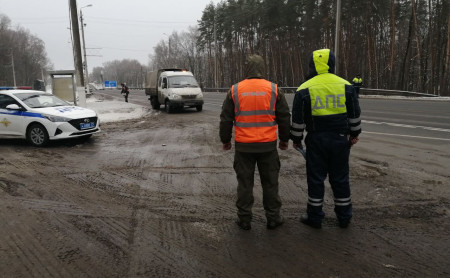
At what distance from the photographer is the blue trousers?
379cm

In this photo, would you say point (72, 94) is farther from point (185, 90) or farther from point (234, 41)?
point (234, 41)

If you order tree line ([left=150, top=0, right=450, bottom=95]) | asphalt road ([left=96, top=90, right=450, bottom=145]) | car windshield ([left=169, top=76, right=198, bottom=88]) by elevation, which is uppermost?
tree line ([left=150, top=0, right=450, bottom=95])

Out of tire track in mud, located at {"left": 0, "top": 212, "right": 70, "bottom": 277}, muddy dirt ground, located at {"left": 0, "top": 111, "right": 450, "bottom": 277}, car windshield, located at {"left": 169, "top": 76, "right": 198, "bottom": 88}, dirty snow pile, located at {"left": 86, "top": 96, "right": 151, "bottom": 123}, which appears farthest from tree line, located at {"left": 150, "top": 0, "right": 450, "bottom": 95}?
tire track in mud, located at {"left": 0, "top": 212, "right": 70, "bottom": 277}

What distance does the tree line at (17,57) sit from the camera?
85.1 metres

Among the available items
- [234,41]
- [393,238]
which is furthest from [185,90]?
[234,41]

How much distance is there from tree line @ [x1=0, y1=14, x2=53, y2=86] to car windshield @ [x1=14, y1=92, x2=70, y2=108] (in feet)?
264

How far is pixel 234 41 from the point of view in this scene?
61.2 metres

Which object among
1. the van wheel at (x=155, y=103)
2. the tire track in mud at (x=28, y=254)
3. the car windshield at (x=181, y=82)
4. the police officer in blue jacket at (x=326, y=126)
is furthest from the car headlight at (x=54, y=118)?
the van wheel at (x=155, y=103)

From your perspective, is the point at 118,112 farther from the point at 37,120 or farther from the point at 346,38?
the point at 346,38

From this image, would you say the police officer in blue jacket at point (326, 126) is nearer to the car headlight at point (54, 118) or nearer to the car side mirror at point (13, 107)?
the car headlight at point (54, 118)

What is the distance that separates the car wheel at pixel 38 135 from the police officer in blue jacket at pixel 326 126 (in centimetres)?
776

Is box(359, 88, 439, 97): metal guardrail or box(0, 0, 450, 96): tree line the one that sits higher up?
box(0, 0, 450, 96): tree line

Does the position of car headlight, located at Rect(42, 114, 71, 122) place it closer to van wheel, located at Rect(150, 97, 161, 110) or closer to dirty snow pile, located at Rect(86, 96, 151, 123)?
dirty snow pile, located at Rect(86, 96, 151, 123)

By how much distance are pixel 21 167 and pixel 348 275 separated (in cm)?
649
